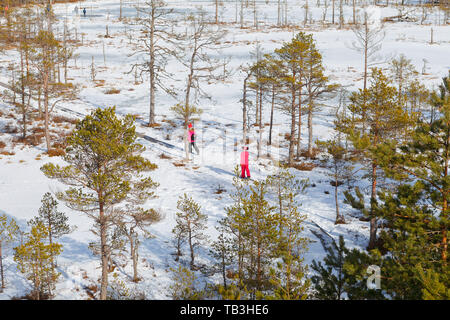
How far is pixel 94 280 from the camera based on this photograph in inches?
522

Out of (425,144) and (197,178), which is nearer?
(425,144)

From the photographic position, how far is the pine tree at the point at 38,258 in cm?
1038

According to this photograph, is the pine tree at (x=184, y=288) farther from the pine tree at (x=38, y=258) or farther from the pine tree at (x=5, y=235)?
the pine tree at (x=5, y=235)

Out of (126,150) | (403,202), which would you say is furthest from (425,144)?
(126,150)

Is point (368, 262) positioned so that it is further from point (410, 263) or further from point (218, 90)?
point (218, 90)

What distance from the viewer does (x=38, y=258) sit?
10.6 metres

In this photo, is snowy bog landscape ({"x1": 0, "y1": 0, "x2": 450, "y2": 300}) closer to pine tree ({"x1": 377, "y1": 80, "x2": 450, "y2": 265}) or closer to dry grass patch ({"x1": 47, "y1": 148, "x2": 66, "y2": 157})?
dry grass patch ({"x1": 47, "y1": 148, "x2": 66, "y2": 157})

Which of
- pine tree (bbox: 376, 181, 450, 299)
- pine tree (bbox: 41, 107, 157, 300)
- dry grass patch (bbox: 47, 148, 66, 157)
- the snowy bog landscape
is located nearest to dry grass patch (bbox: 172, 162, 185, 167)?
the snowy bog landscape

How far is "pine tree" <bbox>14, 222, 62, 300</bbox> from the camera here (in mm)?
10383

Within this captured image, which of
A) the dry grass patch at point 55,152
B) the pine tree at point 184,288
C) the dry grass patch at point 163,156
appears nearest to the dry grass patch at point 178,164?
the dry grass patch at point 163,156

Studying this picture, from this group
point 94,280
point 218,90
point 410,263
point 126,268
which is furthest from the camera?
point 218,90

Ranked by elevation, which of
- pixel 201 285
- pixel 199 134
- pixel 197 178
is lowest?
pixel 201 285

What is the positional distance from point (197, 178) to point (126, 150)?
10588mm

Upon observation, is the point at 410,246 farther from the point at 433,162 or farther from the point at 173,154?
the point at 173,154
